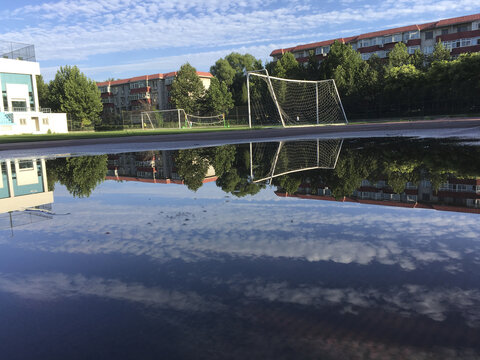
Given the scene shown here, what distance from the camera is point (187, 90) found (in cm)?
6912

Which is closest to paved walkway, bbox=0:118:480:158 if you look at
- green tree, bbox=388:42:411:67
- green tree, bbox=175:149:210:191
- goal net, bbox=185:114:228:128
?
green tree, bbox=175:149:210:191

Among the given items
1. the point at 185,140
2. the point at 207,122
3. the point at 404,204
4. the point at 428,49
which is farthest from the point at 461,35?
the point at 404,204

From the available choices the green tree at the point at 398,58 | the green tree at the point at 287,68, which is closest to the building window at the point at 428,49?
the green tree at the point at 398,58

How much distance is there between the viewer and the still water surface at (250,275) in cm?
122

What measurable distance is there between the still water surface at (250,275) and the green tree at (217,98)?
62680 millimetres

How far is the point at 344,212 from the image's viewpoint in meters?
2.97

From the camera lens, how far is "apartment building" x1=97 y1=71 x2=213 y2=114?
8262 centimetres

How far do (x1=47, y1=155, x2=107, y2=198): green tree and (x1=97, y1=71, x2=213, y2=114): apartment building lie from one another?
73.5 metres

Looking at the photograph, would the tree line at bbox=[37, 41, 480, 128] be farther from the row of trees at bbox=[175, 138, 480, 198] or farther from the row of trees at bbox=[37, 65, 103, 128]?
the row of trees at bbox=[175, 138, 480, 198]

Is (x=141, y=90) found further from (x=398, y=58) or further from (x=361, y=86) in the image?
(x=398, y=58)

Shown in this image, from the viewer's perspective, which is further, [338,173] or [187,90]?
[187,90]

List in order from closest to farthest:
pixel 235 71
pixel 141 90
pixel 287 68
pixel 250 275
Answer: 1. pixel 250 275
2. pixel 287 68
3. pixel 141 90
4. pixel 235 71

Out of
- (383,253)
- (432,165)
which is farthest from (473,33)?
(383,253)

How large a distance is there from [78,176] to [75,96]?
2415 inches
